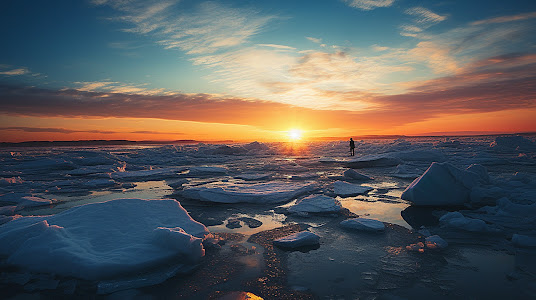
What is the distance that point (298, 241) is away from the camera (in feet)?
12.2

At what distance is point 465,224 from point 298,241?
294cm

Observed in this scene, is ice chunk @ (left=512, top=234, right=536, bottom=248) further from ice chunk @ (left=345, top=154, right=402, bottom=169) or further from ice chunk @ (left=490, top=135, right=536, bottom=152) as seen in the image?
ice chunk @ (left=490, top=135, right=536, bottom=152)

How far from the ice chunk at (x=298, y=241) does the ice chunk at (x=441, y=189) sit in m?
3.56

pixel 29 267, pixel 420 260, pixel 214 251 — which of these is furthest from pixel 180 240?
pixel 420 260

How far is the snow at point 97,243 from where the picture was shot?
285 centimetres

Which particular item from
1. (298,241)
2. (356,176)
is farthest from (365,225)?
(356,176)

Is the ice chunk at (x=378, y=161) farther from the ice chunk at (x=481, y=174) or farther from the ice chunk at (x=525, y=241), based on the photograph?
the ice chunk at (x=525, y=241)

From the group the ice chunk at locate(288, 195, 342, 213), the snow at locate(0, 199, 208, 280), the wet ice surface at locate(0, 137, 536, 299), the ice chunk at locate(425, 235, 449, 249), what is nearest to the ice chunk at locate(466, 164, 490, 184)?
the wet ice surface at locate(0, 137, 536, 299)

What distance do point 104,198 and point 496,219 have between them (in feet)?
29.1

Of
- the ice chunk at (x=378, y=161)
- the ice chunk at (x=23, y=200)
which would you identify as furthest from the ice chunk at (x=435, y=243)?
the ice chunk at (x=378, y=161)

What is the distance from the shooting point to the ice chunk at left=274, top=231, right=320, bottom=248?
370 cm

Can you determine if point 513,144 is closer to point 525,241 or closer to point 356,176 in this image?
point 356,176

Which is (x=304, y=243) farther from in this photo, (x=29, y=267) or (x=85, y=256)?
(x=29, y=267)

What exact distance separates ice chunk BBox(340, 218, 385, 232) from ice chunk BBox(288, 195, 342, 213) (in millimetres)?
892
